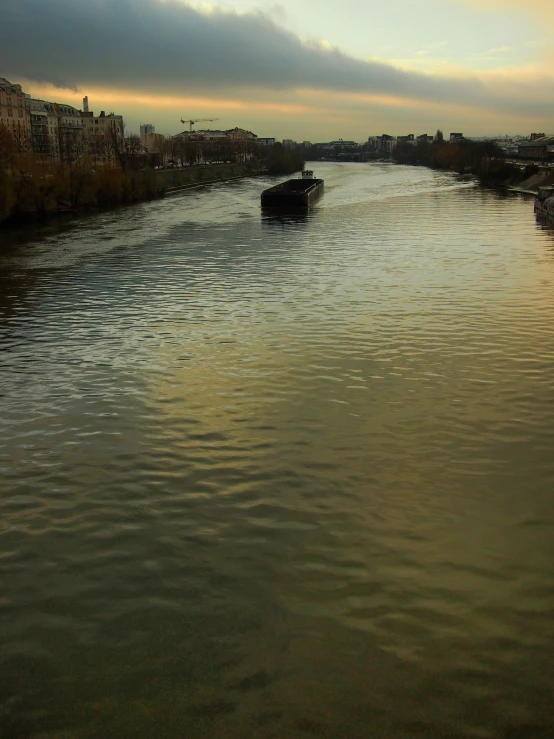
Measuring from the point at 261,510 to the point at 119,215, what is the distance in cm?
3645

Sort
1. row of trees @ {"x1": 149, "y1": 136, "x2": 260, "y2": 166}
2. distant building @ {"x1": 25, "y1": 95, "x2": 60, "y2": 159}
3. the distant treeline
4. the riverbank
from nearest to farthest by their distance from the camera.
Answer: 1. the riverbank
2. the distant treeline
3. distant building @ {"x1": 25, "y1": 95, "x2": 60, "y2": 159}
4. row of trees @ {"x1": 149, "y1": 136, "x2": 260, "y2": 166}

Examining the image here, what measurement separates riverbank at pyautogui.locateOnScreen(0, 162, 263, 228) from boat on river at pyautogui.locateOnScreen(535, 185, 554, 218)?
2528 cm

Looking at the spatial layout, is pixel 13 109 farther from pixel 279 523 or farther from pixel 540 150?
pixel 279 523

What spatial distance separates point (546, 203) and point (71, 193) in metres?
25.9

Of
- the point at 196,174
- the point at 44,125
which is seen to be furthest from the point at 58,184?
the point at 44,125

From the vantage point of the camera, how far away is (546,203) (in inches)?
1485

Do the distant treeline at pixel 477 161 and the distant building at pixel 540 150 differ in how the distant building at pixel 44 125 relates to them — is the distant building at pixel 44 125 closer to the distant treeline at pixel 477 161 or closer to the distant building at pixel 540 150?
the distant treeline at pixel 477 161

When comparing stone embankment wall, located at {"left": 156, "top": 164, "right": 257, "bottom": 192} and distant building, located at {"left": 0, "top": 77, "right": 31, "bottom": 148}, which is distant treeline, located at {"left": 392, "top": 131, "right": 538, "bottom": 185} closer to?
stone embankment wall, located at {"left": 156, "top": 164, "right": 257, "bottom": 192}

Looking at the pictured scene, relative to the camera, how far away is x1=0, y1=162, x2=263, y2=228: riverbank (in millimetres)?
35344

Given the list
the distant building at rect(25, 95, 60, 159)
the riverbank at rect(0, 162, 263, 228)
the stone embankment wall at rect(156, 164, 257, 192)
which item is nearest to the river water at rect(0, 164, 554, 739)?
the riverbank at rect(0, 162, 263, 228)

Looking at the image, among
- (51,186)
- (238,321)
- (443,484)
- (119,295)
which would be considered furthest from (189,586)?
(51,186)

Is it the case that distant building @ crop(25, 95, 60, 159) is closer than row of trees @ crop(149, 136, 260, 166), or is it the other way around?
distant building @ crop(25, 95, 60, 159)

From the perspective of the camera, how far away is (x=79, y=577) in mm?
5645

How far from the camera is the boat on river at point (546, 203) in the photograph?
3659 cm
